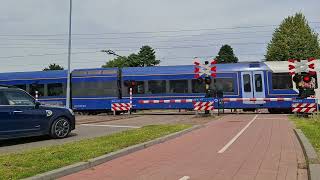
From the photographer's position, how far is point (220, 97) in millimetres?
31359

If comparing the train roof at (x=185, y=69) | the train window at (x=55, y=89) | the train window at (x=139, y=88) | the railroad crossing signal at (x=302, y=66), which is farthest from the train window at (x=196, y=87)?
the train window at (x=55, y=89)

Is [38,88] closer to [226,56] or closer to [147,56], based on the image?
[147,56]

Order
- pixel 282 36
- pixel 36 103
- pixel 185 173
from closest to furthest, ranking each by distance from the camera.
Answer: pixel 185 173, pixel 36 103, pixel 282 36

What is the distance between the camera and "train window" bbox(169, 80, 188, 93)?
32562 mm

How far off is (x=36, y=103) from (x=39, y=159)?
14.7ft

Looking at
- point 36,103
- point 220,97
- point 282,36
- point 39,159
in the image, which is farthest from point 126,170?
point 282,36

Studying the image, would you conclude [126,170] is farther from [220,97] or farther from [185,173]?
[220,97]

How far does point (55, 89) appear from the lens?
116ft

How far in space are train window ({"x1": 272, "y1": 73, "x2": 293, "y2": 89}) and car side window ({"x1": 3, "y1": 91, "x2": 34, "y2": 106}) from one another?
20.4 meters

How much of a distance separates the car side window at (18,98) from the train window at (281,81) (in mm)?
20411

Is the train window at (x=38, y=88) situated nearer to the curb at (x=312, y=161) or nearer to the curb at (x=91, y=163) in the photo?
the curb at (x=91, y=163)

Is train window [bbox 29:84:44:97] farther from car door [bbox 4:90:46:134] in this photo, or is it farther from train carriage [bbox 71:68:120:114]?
car door [bbox 4:90:46:134]

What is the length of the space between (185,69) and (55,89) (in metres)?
9.53

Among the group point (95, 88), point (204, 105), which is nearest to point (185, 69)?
point (204, 105)
